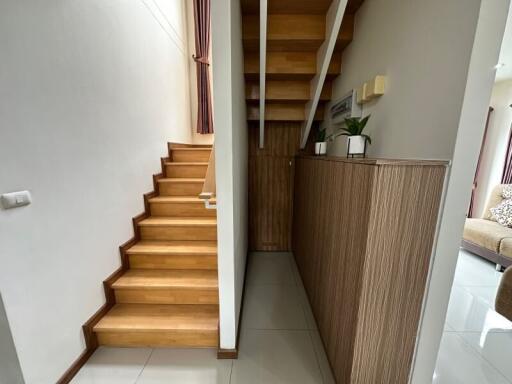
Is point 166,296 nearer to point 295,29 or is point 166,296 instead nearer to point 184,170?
point 184,170

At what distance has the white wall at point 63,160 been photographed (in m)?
1.06

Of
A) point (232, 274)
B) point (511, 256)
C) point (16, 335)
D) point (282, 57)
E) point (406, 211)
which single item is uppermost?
point (282, 57)

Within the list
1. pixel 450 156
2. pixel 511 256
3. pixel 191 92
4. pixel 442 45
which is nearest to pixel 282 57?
pixel 442 45

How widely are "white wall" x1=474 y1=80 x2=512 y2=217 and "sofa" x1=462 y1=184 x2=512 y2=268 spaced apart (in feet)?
1.52

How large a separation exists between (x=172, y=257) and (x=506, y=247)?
3740mm

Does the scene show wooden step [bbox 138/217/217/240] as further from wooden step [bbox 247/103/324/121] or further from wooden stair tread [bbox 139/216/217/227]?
wooden step [bbox 247/103/324/121]

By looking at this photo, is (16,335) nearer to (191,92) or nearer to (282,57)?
(282,57)

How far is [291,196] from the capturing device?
10.1 feet

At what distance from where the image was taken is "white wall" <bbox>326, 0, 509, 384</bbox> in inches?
33.4

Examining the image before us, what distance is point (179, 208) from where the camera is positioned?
2.42 m

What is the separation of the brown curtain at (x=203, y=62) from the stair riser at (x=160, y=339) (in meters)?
3.21

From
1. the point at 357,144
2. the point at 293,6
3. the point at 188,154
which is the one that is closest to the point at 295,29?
the point at 293,6

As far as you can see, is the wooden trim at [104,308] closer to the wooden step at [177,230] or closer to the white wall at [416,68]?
the wooden step at [177,230]

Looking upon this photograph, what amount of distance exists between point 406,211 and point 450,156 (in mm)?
287
